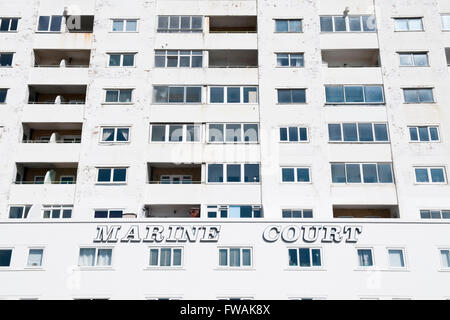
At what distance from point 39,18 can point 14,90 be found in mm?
6773

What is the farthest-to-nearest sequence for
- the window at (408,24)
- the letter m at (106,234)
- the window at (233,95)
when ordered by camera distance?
the window at (408,24) < the window at (233,95) < the letter m at (106,234)

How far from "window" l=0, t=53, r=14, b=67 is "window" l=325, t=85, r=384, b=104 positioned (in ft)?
82.1

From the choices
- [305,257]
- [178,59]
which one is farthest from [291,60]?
[305,257]

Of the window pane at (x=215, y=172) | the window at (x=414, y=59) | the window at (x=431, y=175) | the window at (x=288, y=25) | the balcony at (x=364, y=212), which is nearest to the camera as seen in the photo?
the window at (x=431, y=175)

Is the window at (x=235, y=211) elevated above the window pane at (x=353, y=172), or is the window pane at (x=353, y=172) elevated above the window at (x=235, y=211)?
the window pane at (x=353, y=172)

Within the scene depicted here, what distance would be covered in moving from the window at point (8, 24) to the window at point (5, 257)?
18841 millimetres

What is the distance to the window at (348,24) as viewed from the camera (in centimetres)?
3903

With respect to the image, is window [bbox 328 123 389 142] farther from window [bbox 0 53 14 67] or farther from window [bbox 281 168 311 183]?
window [bbox 0 53 14 67]

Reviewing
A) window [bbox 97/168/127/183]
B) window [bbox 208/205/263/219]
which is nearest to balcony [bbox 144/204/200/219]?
window [bbox 208/205/263/219]

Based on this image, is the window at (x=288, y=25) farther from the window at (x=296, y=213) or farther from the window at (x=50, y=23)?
the window at (x=50, y=23)

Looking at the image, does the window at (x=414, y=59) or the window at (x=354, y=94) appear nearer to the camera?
the window at (x=354, y=94)

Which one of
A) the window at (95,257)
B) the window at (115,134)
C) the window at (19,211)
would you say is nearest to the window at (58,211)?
the window at (19,211)
